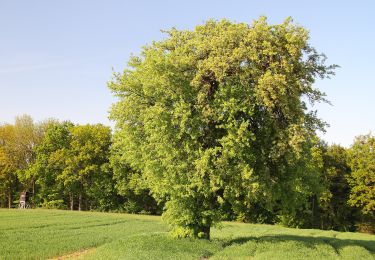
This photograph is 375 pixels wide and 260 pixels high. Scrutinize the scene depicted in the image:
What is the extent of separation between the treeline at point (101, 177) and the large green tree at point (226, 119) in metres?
38.8

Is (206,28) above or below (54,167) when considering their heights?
above

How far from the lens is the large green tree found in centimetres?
2609

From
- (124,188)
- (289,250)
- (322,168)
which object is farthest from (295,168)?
(124,188)

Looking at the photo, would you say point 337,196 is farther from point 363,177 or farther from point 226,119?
point 226,119

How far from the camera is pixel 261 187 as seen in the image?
26.7 meters

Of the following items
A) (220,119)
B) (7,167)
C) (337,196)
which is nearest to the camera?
(220,119)

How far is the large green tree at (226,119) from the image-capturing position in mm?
26094

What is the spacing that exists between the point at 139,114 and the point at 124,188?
165 feet

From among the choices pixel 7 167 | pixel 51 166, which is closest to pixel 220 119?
pixel 51 166

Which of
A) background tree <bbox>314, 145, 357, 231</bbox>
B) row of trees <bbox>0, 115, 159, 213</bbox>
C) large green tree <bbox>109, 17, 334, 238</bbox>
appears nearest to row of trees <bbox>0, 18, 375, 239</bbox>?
large green tree <bbox>109, 17, 334, 238</bbox>

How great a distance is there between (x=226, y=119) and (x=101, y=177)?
58770 mm

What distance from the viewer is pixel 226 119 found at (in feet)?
89.9

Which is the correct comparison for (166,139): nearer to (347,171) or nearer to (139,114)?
(139,114)

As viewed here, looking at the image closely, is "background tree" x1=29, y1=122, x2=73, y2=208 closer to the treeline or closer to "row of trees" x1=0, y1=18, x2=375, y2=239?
the treeline
